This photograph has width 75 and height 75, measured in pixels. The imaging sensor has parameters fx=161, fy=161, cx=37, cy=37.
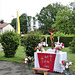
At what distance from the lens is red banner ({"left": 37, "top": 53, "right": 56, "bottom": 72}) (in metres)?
9.05

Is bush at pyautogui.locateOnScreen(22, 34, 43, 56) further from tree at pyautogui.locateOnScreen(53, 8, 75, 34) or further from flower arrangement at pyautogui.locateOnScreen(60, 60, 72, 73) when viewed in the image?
tree at pyautogui.locateOnScreen(53, 8, 75, 34)

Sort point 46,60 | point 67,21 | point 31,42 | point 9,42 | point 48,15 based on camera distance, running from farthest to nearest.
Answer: point 48,15
point 67,21
point 9,42
point 31,42
point 46,60

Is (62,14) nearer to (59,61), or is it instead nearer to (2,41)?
(2,41)

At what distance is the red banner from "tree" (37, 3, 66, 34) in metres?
48.4

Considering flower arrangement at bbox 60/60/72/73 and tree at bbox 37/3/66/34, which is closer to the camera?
flower arrangement at bbox 60/60/72/73

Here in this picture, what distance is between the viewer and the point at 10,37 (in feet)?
47.4

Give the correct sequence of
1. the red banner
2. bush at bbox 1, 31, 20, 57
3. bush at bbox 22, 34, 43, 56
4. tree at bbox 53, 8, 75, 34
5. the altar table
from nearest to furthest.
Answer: the altar table
the red banner
bush at bbox 22, 34, 43, 56
bush at bbox 1, 31, 20, 57
tree at bbox 53, 8, 75, 34

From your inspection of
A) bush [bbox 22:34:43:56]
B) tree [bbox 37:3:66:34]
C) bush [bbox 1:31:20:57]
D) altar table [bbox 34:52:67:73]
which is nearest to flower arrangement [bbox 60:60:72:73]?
altar table [bbox 34:52:67:73]

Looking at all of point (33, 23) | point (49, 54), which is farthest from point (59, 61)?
point (33, 23)

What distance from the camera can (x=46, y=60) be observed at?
30.3 feet

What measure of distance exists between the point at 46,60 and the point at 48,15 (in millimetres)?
51659

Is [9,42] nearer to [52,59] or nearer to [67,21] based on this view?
[52,59]

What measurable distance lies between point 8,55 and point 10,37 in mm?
1700

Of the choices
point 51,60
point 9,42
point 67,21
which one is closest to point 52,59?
point 51,60
